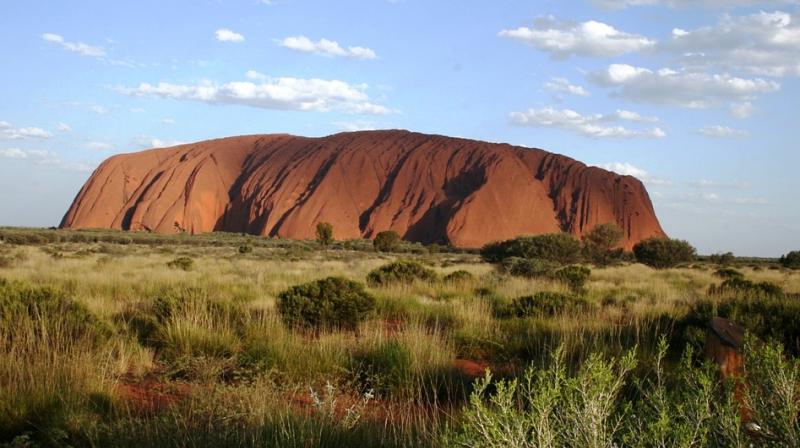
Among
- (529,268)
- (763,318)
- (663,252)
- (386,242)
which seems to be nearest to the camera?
(763,318)

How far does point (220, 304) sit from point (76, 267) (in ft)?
35.3

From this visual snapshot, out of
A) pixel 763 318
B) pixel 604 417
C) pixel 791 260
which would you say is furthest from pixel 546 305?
pixel 791 260

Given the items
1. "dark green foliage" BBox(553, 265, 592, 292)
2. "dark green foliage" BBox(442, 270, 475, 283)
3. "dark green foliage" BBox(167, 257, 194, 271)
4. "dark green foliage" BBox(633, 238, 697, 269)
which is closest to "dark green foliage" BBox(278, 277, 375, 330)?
"dark green foliage" BBox(442, 270, 475, 283)

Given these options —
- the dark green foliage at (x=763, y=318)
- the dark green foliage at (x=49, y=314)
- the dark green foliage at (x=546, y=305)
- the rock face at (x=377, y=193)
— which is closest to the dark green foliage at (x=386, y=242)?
the rock face at (x=377, y=193)

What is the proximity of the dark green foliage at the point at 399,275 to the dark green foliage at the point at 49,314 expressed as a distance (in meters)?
8.51

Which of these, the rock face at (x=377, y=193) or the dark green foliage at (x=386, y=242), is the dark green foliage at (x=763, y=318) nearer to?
the dark green foliage at (x=386, y=242)

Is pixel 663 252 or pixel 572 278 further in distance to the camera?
pixel 663 252

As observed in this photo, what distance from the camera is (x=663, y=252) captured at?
37219 millimetres

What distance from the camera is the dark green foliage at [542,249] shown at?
2975cm

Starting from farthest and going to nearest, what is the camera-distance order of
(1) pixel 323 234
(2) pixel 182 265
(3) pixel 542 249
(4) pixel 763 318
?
(1) pixel 323 234, (3) pixel 542 249, (2) pixel 182 265, (4) pixel 763 318

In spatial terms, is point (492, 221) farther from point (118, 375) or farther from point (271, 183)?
point (118, 375)

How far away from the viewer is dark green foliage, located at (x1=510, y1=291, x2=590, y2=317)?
1016 centimetres

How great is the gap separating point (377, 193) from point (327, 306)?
71.8 meters

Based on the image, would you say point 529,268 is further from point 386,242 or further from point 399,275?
point 386,242
